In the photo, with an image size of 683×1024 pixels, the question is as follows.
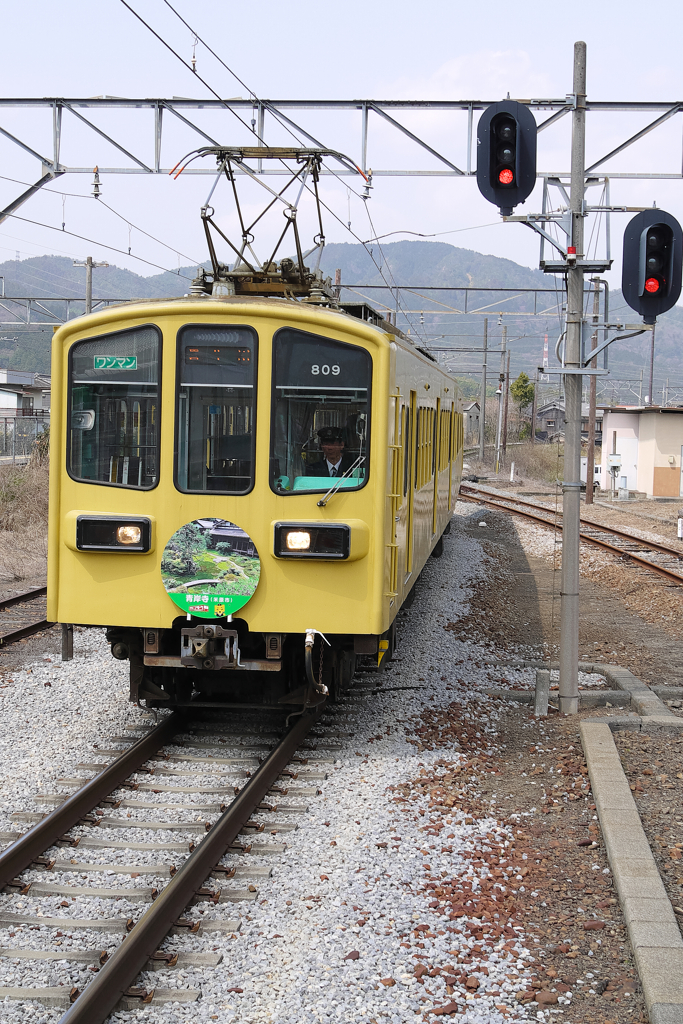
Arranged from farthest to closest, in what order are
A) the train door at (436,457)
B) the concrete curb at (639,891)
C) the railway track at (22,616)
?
1. the train door at (436,457)
2. the railway track at (22,616)
3. the concrete curb at (639,891)

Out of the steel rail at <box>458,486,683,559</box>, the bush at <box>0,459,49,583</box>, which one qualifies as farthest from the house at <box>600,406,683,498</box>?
the bush at <box>0,459,49,583</box>

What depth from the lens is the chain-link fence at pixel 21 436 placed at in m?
34.0

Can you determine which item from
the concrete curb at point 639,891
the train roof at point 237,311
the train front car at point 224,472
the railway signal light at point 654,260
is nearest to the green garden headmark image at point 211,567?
the train front car at point 224,472

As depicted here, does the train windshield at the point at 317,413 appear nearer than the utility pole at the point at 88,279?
Yes

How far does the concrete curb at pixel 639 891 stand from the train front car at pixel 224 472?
1.69 meters

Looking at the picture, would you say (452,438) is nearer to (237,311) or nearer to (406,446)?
(406,446)

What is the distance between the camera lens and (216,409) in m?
6.46

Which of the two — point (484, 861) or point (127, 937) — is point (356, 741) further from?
point (127, 937)

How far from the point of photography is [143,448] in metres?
6.52

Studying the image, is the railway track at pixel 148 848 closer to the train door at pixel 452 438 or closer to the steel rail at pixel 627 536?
the train door at pixel 452 438

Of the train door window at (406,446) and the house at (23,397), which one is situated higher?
the house at (23,397)

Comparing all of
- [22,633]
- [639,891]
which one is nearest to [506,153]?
[639,891]

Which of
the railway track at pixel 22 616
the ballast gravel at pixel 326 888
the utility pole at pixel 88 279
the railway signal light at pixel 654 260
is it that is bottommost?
the ballast gravel at pixel 326 888

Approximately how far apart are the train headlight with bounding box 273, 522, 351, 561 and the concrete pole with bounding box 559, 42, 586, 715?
2.12 meters
